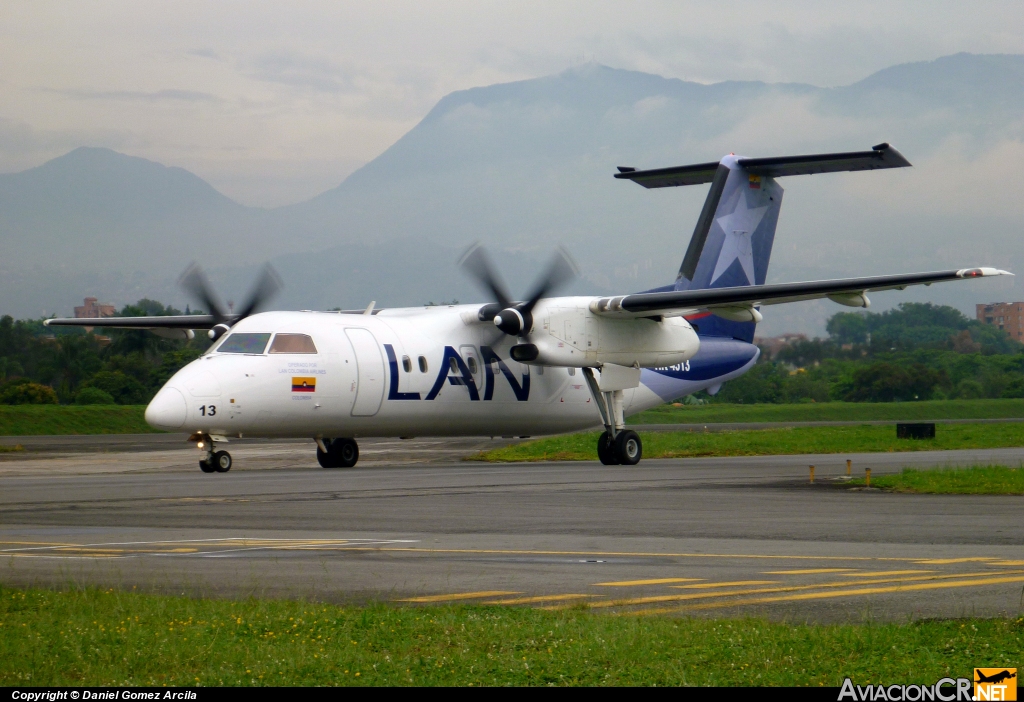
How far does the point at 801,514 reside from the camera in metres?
15.5

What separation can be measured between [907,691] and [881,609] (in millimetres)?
2502

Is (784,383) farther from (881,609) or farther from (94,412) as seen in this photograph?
(881,609)

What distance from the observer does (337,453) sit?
1125 inches

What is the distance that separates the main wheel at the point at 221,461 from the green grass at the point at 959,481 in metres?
Result: 12.6

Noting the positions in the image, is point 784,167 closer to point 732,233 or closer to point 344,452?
point 732,233

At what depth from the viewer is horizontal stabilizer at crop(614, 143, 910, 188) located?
2880cm

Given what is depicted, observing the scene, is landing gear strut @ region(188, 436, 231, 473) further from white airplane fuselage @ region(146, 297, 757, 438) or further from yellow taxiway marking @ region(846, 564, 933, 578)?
yellow taxiway marking @ region(846, 564, 933, 578)

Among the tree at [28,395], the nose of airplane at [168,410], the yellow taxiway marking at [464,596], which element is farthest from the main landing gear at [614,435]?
the tree at [28,395]

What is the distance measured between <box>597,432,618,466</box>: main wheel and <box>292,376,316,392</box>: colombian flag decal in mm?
7676

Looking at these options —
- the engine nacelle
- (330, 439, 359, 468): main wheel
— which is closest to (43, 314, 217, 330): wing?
(330, 439, 359, 468): main wheel

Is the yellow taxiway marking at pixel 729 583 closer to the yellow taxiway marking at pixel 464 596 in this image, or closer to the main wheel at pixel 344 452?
the yellow taxiway marking at pixel 464 596

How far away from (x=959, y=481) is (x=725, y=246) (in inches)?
552

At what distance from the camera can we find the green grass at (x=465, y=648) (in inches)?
232

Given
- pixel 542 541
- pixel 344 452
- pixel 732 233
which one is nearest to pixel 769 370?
pixel 732 233
